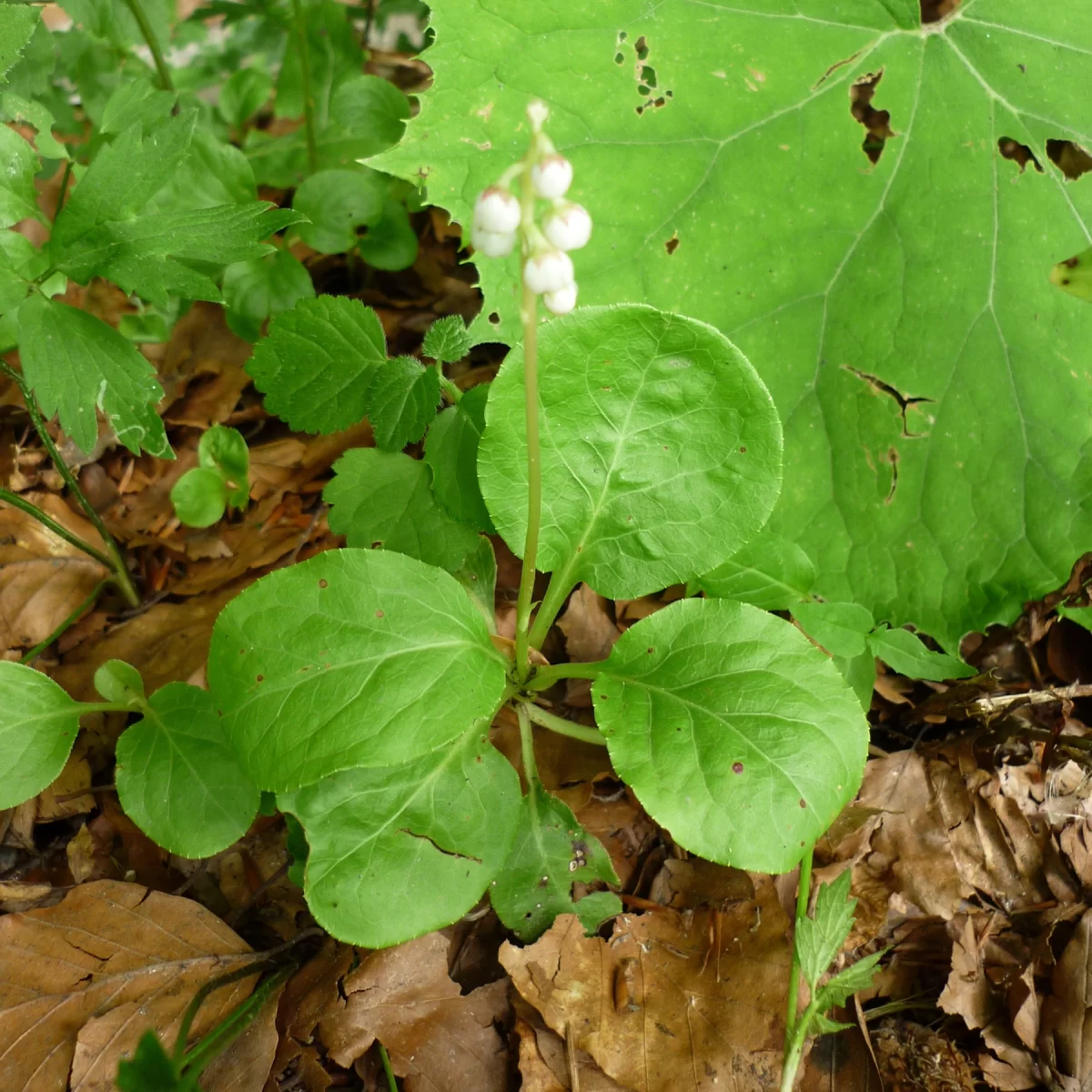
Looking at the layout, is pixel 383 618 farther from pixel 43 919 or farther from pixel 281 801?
pixel 43 919

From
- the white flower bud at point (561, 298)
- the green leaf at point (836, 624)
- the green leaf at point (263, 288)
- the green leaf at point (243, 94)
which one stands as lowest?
the green leaf at point (836, 624)

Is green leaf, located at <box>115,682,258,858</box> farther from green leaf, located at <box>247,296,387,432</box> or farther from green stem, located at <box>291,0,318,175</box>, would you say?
green stem, located at <box>291,0,318,175</box>

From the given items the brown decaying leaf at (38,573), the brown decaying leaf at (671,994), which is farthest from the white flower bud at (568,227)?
the brown decaying leaf at (38,573)

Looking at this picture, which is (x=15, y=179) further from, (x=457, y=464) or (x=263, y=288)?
(x=457, y=464)

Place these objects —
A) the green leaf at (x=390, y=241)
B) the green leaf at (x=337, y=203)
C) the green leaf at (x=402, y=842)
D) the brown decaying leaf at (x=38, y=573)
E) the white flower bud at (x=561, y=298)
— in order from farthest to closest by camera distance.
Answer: the green leaf at (x=390, y=241) → the green leaf at (x=337, y=203) → the brown decaying leaf at (x=38, y=573) → the green leaf at (x=402, y=842) → the white flower bud at (x=561, y=298)

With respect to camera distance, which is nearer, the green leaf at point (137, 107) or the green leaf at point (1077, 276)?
the green leaf at point (1077, 276)

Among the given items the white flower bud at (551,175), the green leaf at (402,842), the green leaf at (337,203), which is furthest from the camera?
the green leaf at (337,203)

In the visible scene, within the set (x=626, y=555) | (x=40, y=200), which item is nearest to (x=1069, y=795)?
(x=626, y=555)

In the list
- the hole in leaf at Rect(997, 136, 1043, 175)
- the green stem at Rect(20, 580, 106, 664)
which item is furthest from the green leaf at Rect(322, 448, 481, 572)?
the hole in leaf at Rect(997, 136, 1043, 175)

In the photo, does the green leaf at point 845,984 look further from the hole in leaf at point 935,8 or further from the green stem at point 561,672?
the hole in leaf at point 935,8
